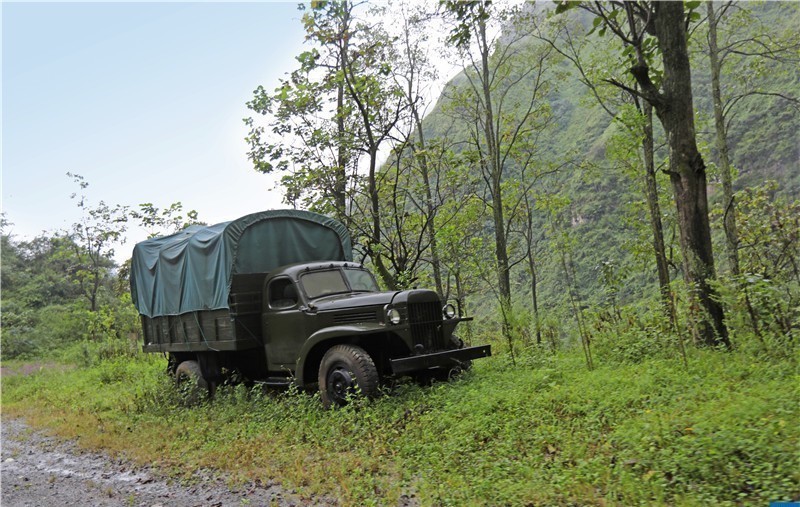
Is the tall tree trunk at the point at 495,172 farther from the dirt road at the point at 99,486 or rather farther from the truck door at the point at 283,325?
the dirt road at the point at 99,486

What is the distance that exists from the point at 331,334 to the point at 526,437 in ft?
11.0

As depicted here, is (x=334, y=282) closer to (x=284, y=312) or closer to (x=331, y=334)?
(x=284, y=312)

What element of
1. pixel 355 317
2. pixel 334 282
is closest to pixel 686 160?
pixel 355 317

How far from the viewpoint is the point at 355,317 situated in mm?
8211

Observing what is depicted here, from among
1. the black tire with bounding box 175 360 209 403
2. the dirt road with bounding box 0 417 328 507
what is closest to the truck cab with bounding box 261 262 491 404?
the black tire with bounding box 175 360 209 403

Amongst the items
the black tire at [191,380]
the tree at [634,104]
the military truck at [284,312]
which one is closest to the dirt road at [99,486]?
the black tire at [191,380]

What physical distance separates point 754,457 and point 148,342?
1117 centimetres

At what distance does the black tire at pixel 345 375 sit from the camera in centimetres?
740

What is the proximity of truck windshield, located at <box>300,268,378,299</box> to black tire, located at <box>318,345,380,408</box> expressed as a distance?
1295mm

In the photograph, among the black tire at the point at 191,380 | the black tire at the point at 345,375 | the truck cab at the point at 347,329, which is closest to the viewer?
the black tire at the point at 345,375

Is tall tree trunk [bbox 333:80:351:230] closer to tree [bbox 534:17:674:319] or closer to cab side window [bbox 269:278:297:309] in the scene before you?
cab side window [bbox 269:278:297:309]

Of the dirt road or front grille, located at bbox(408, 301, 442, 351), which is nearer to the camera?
the dirt road

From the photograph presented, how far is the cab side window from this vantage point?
29.7 feet

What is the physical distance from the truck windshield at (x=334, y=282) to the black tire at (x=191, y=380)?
2972mm
